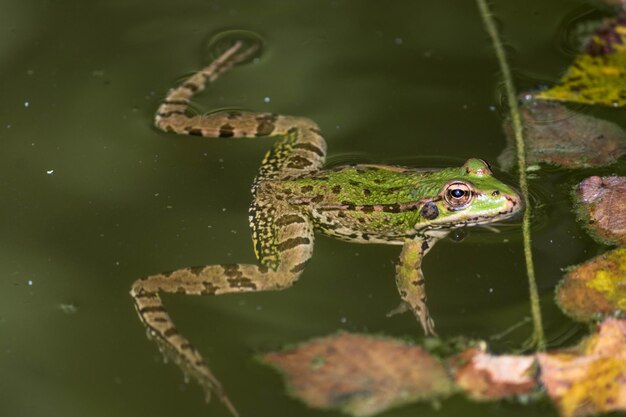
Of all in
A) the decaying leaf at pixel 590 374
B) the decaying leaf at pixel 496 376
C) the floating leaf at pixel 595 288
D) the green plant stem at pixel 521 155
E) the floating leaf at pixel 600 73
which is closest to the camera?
the decaying leaf at pixel 590 374

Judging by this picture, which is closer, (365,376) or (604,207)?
(365,376)

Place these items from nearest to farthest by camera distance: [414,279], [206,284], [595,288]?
[595,288]
[206,284]
[414,279]

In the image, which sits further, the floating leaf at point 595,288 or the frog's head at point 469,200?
the frog's head at point 469,200

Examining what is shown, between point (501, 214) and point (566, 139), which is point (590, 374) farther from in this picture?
point (566, 139)

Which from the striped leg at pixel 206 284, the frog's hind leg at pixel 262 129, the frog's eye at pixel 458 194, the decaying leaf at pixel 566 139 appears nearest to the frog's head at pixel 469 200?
the frog's eye at pixel 458 194

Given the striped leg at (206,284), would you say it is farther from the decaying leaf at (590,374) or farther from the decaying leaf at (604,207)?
the decaying leaf at (604,207)

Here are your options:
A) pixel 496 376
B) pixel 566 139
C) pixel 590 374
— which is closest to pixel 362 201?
pixel 496 376
